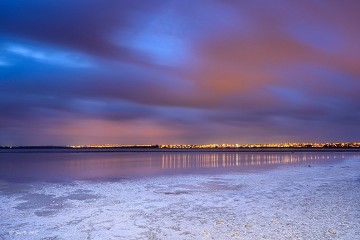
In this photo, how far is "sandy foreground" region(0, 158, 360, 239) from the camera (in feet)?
29.5

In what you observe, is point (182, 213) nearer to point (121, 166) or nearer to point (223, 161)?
point (121, 166)

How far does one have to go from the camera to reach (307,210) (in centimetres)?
1164

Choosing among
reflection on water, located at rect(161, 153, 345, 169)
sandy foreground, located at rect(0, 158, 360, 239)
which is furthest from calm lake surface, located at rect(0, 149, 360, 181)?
sandy foreground, located at rect(0, 158, 360, 239)

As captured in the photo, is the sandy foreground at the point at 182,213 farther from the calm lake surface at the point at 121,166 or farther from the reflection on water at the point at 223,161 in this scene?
the reflection on water at the point at 223,161

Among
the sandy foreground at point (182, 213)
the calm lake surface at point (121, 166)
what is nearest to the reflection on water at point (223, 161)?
the calm lake surface at point (121, 166)

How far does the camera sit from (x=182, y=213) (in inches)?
450

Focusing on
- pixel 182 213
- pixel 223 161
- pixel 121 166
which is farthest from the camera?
pixel 223 161

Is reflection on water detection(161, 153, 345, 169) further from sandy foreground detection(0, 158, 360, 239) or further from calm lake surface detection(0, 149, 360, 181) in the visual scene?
sandy foreground detection(0, 158, 360, 239)

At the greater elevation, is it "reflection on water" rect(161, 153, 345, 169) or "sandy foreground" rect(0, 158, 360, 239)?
"reflection on water" rect(161, 153, 345, 169)

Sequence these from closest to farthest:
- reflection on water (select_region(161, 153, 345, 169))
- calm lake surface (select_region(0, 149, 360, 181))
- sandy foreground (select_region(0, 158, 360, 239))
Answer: sandy foreground (select_region(0, 158, 360, 239)) < calm lake surface (select_region(0, 149, 360, 181)) < reflection on water (select_region(161, 153, 345, 169))

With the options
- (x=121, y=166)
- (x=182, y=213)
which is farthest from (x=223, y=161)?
(x=182, y=213)

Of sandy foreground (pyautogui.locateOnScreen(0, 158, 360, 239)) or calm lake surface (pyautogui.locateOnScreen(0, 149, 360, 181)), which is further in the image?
calm lake surface (pyautogui.locateOnScreen(0, 149, 360, 181))

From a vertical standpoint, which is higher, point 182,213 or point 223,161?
point 223,161

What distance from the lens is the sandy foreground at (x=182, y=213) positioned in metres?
8.99
